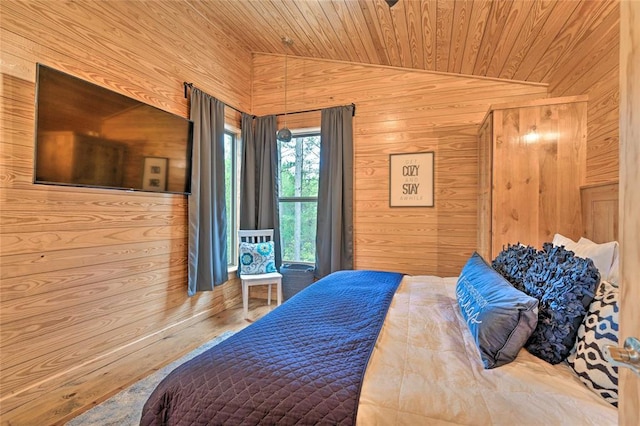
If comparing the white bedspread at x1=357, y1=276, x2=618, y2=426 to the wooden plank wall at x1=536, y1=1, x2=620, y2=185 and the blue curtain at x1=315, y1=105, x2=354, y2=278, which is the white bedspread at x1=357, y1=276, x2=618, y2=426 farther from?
the blue curtain at x1=315, y1=105, x2=354, y2=278

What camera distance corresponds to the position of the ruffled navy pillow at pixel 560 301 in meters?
1.05

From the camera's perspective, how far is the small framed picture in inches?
95.3

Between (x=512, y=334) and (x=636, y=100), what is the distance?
798 millimetres

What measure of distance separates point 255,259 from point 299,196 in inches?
39.0

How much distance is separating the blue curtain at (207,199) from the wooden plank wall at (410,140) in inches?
44.4

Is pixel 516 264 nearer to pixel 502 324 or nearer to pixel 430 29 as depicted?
pixel 502 324

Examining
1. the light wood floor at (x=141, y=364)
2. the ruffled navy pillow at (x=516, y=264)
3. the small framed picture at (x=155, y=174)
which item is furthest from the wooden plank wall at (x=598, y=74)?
the light wood floor at (x=141, y=364)

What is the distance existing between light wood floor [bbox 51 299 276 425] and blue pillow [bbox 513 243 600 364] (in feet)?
7.93

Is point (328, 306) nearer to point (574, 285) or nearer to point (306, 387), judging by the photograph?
point (306, 387)

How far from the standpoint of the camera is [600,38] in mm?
1803

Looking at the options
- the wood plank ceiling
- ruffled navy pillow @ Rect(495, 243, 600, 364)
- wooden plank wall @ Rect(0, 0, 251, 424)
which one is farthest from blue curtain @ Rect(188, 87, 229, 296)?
ruffled navy pillow @ Rect(495, 243, 600, 364)

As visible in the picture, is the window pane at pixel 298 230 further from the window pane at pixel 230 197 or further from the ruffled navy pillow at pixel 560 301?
the ruffled navy pillow at pixel 560 301

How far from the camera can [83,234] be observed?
6.73 ft

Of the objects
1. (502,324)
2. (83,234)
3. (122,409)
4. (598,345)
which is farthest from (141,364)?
(598,345)
